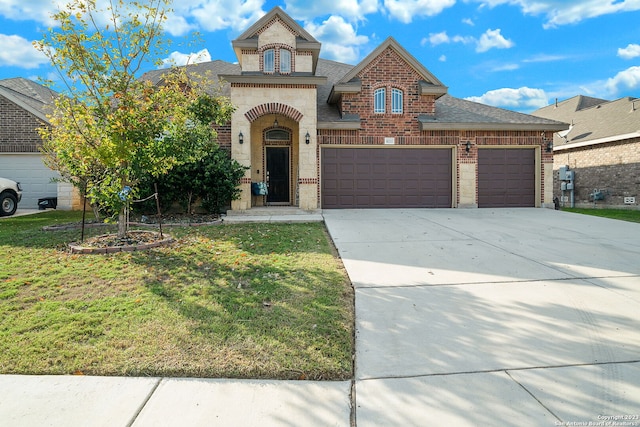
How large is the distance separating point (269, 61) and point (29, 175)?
11.1 m

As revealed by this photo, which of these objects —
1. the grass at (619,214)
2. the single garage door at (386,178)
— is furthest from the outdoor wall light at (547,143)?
the single garage door at (386,178)

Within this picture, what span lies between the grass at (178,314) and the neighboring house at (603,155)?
55.8 ft

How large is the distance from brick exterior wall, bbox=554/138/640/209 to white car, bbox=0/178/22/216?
81.1 feet

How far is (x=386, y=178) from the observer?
14102mm

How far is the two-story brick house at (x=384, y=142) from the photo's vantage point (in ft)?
43.2

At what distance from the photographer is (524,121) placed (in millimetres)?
14219

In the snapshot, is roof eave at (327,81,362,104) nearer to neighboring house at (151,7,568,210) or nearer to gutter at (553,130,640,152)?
neighboring house at (151,7,568,210)

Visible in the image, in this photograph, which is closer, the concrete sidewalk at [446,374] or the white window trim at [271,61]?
the concrete sidewalk at [446,374]

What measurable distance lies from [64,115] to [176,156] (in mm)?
1960

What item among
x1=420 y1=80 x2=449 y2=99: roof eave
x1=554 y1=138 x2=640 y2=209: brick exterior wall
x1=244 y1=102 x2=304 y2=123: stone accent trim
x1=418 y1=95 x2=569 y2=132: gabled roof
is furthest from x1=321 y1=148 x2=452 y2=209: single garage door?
x1=554 y1=138 x2=640 y2=209: brick exterior wall

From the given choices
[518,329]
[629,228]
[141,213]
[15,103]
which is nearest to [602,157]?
[629,228]

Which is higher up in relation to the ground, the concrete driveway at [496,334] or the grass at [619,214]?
the grass at [619,214]

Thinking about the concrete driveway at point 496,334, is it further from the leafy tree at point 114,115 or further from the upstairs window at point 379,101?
the upstairs window at point 379,101

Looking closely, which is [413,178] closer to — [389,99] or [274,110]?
[389,99]
